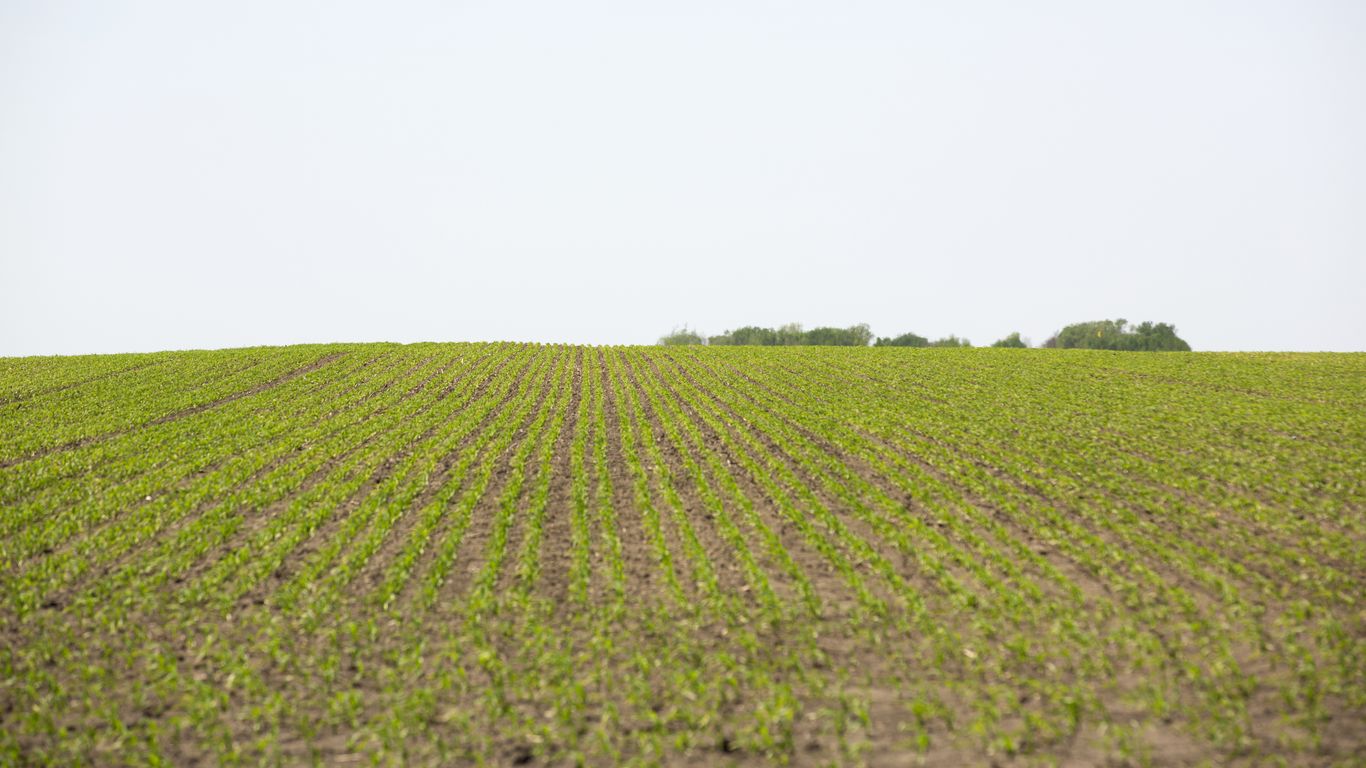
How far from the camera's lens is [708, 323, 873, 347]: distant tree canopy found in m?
123

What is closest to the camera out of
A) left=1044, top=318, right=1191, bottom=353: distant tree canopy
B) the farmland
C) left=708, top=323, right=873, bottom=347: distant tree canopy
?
the farmland

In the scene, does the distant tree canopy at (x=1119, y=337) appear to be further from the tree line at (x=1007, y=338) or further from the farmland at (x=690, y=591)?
the farmland at (x=690, y=591)

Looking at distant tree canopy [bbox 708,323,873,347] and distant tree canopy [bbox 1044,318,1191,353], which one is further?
distant tree canopy [bbox 708,323,873,347]

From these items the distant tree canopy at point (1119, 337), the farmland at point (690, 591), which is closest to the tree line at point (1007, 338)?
the distant tree canopy at point (1119, 337)

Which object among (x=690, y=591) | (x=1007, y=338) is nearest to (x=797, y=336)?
(x=1007, y=338)

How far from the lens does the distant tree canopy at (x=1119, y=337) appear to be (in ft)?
311

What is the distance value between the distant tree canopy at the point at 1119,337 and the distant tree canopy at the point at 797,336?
29782 millimetres

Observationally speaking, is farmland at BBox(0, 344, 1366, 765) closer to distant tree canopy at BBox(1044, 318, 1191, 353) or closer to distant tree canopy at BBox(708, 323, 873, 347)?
distant tree canopy at BBox(1044, 318, 1191, 353)

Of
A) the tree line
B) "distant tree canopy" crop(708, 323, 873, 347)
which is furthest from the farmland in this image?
"distant tree canopy" crop(708, 323, 873, 347)

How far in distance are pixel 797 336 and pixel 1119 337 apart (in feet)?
151

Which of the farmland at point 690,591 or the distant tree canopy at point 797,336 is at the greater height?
the distant tree canopy at point 797,336

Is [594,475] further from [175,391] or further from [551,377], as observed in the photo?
[175,391]

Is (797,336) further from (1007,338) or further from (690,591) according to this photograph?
(690,591)

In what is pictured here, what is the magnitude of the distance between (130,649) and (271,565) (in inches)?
139
